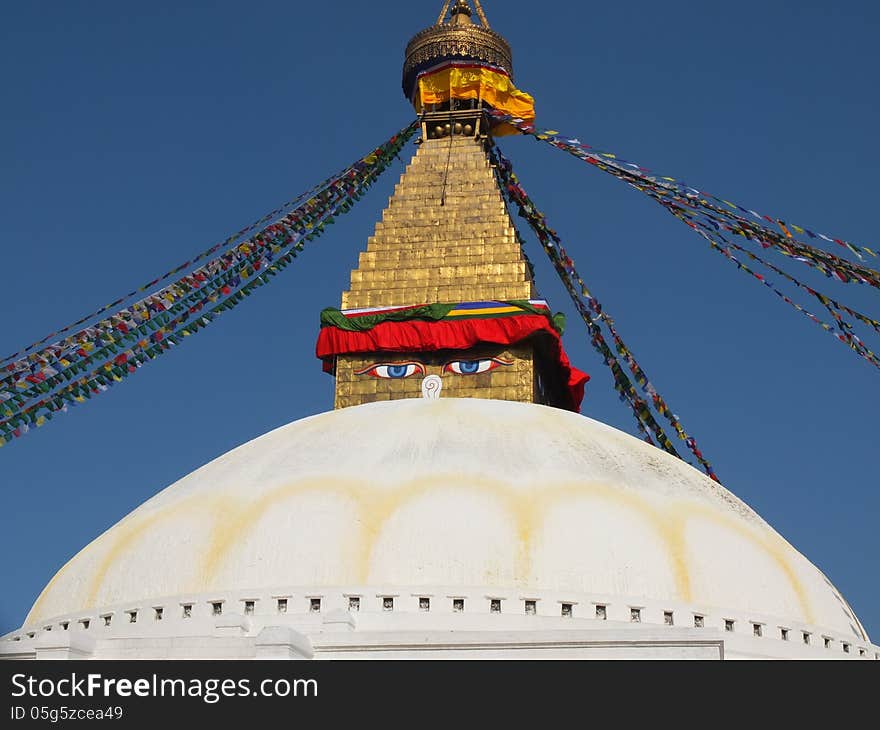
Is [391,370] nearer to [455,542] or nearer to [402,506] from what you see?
[402,506]

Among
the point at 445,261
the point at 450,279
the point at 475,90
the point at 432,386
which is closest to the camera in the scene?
the point at 432,386

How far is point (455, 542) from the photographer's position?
11031mm

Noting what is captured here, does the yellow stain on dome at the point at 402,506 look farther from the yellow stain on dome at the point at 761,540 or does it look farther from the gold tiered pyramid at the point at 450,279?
the gold tiered pyramid at the point at 450,279

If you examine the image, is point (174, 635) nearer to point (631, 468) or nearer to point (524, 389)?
point (631, 468)

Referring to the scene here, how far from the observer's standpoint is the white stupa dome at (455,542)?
10.9 metres

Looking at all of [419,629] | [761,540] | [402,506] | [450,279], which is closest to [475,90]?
[450,279]

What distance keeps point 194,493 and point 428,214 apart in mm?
8062

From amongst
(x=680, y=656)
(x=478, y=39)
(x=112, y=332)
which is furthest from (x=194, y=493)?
(x=478, y=39)

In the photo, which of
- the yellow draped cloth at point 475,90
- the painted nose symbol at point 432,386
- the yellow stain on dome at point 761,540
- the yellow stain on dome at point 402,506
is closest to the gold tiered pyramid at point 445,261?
the painted nose symbol at point 432,386

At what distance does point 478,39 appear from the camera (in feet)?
70.0

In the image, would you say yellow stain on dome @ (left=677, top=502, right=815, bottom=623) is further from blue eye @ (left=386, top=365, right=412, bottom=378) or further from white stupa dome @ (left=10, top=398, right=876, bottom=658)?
blue eye @ (left=386, top=365, right=412, bottom=378)

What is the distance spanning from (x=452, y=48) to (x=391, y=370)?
6.27 metres

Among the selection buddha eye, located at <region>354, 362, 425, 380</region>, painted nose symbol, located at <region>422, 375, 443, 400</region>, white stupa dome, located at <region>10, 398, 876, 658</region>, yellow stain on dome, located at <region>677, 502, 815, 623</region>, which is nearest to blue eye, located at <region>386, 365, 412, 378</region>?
buddha eye, located at <region>354, 362, 425, 380</region>
